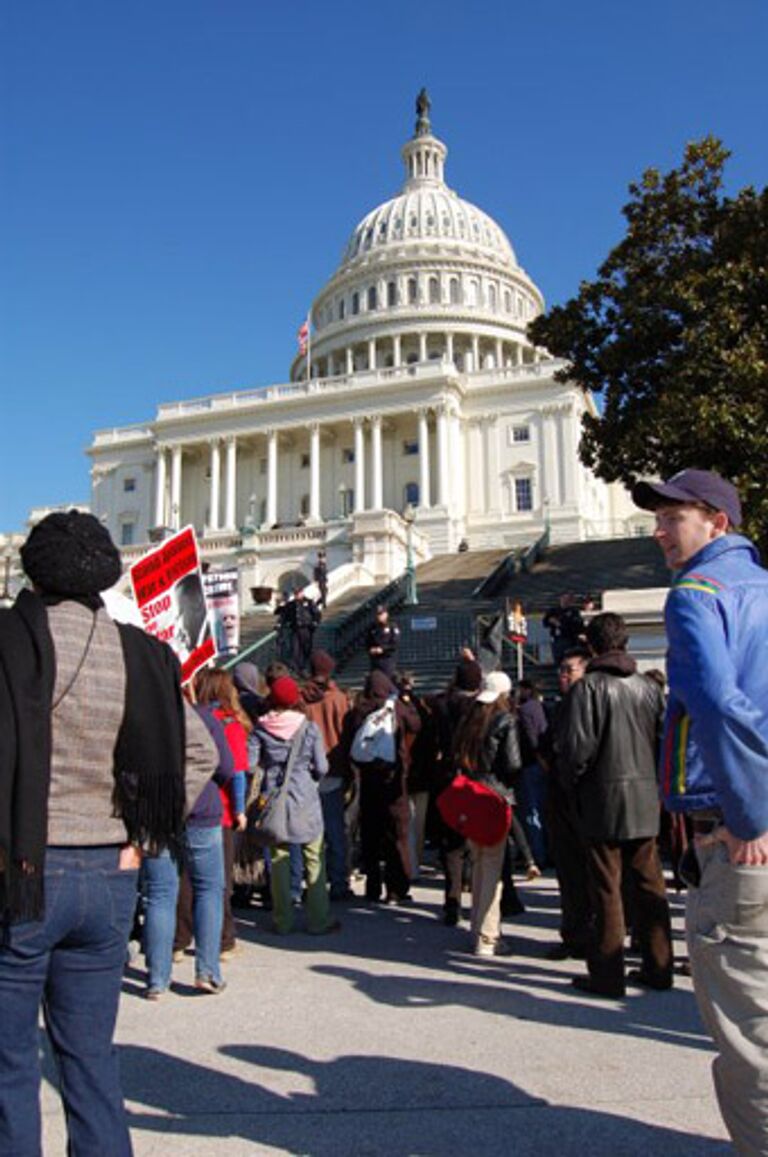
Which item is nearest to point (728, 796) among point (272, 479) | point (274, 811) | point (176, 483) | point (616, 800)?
point (616, 800)

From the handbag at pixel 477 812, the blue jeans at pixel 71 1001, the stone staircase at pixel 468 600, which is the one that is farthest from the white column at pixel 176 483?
the blue jeans at pixel 71 1001

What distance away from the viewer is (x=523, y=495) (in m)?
65.3

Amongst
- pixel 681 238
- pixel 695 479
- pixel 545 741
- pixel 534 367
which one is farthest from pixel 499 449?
pixel 695 479

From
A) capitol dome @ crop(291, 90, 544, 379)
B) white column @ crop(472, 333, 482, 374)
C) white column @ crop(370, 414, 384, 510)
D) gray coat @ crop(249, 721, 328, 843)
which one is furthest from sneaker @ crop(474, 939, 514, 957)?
white column @ crop(472, 333, 482, 374)

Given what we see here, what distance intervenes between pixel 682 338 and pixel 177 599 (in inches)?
568

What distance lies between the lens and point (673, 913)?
26.7 feet

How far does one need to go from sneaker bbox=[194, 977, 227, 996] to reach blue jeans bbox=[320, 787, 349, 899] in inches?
122

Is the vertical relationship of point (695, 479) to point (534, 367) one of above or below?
below

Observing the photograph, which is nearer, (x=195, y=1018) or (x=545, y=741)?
(x=195, y=1018)

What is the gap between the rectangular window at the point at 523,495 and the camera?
64.9 m

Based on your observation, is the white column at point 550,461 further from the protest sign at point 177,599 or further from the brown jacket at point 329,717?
the protest sign at point 177,599

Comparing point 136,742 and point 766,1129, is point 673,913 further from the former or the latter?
point 136,742

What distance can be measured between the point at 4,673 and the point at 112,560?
593 mm

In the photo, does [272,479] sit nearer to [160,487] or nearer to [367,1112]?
[160,487]
